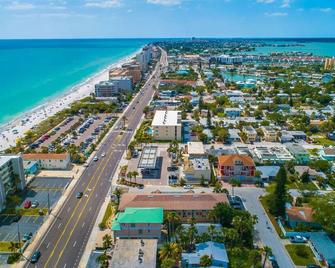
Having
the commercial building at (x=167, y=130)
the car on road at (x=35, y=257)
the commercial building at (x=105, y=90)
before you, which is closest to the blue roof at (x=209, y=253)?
the car on road at (x=35, y=257)

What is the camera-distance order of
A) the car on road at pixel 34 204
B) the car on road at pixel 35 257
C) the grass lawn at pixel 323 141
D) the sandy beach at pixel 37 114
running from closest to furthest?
1. the car on road at pixel 35 257
2. the car on road at pixel 34 204
3. the grass lawn at pixel 323 141
4. the sandy beach at pixel 37 114

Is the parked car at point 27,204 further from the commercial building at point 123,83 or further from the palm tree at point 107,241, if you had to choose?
the commercial building at point 123,83

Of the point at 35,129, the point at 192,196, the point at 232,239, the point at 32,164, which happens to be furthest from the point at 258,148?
the point at 35,129

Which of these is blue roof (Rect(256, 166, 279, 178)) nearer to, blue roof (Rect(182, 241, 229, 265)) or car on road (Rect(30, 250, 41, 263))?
blue roof (Rect(182, 241, 229, 265))

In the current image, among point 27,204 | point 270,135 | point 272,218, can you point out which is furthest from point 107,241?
point 270,135

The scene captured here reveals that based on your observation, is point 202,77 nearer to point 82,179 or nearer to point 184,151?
point 184,151

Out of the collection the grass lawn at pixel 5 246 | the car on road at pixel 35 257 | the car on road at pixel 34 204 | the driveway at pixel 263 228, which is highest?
the driveway at pixel 263 228

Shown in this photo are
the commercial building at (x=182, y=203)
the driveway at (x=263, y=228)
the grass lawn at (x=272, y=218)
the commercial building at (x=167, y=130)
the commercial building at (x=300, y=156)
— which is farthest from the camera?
the commercial building at (x=167, y=130)
